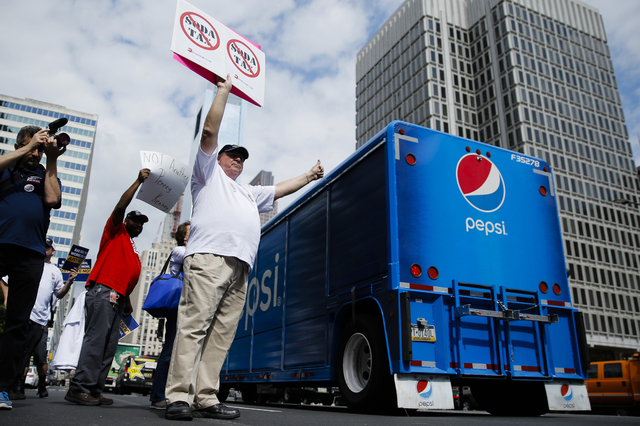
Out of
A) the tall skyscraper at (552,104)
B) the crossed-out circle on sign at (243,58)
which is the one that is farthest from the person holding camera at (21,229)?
the tall skyscraper at (552,104)

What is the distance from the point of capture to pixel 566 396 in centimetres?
504

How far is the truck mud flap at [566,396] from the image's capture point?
195 inches

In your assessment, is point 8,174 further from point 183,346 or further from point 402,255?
point 402,255

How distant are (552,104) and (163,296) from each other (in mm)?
62925

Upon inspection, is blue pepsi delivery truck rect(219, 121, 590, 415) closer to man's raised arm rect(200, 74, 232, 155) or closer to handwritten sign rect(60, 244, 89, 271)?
man's raised arm rect(200, 74, 232, 155)

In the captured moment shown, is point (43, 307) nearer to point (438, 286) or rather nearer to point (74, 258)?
point (74, 258)

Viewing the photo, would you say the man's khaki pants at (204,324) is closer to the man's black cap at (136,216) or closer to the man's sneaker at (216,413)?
the man's sneaker at (216,413)

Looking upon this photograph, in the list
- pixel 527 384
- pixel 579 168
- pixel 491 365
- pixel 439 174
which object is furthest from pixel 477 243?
pixel 579 168

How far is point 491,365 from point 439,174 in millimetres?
2064

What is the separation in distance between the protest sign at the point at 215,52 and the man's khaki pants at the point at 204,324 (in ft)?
4.88

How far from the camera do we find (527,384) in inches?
210

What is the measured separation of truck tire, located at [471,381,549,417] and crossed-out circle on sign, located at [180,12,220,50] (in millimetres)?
4300

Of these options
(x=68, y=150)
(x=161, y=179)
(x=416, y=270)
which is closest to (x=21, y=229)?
(x=161, y=179)

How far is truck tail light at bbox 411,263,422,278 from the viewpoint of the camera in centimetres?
471
